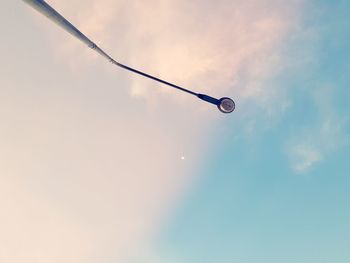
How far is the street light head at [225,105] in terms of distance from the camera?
11.4 m

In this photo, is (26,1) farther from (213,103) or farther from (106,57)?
(213,103)

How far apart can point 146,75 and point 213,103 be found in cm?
218

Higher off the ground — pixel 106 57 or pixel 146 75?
pixel 146 75

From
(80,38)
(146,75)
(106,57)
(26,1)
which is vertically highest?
(146,75)

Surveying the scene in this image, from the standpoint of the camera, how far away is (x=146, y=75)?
10.8 meters

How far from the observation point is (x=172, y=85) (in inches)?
423

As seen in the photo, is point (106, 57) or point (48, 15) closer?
point (48, 15)

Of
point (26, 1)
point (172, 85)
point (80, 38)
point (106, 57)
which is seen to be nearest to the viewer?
point (26, 1)

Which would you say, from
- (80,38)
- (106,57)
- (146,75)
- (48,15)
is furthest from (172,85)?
(48,15)

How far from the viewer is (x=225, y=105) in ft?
37.6

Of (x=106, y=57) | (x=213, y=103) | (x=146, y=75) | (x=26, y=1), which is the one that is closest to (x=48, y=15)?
(x=26, y=1)

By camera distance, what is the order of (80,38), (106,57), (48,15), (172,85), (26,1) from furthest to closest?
(172,85), (106,57), (80,38), (48,15), (26,1)

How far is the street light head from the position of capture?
11.4 meters

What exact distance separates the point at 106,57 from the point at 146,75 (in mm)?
1437
